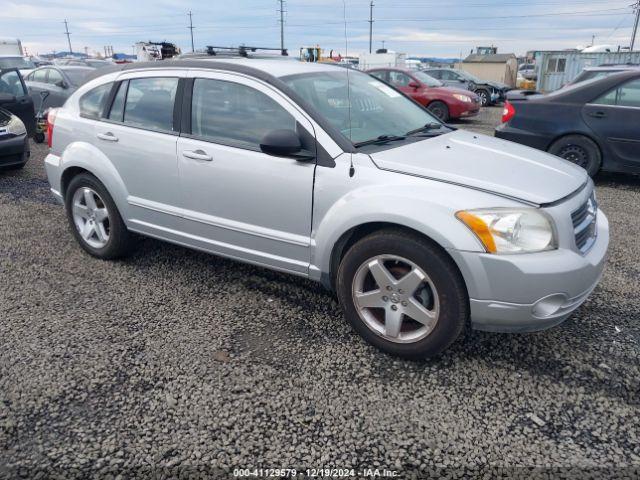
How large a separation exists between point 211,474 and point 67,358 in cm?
135

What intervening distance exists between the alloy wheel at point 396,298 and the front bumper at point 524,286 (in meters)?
0.24

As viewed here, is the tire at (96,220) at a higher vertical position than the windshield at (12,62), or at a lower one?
lower

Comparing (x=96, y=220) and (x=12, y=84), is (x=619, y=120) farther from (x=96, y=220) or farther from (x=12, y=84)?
(x=12, y=84)

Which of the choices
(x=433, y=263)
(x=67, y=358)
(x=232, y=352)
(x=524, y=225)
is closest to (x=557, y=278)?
(x=524, y=225)

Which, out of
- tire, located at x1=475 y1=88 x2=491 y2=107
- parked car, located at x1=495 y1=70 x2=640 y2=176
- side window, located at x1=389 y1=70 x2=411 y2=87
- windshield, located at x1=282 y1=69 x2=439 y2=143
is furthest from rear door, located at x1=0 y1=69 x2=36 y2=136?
tire, located at x1=475 y1=88 x2=491 y2=107

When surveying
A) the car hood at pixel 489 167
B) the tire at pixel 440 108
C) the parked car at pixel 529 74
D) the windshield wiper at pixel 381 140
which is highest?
the windshield wiper at pixel 381 140

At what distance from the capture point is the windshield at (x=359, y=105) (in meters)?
3.28

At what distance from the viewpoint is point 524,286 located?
2.53 meters

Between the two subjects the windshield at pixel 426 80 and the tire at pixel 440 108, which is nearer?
the tire at pixel 440 108

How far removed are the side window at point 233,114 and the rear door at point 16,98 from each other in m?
6.50

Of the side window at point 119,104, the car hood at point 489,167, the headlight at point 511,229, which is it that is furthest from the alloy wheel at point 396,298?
the side window at point 119,104

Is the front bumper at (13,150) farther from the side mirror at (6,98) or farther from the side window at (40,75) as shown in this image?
the side window at (40,75)

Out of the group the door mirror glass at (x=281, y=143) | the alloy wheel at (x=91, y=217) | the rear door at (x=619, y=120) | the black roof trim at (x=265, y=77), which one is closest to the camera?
the door mirror glass at (x=281, y=143)

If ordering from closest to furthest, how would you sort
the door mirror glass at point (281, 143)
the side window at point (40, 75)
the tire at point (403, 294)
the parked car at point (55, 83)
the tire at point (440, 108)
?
1. the tire at point (403, 294)
2. the door mirror glass at point (281, 143)
3. the parked car at point (55, 83)
4. the side window at point (40, 75)
5. the tire at point (440, 108)
